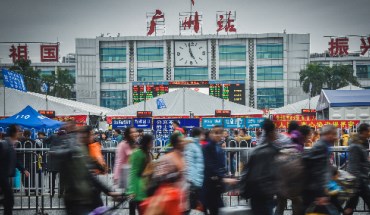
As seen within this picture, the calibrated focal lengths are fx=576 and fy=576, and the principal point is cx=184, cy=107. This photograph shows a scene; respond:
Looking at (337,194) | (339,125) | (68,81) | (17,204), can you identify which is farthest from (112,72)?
(337,194)

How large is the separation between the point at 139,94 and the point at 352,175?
43.7m

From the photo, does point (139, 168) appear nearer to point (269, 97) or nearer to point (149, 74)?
point (149, 74)

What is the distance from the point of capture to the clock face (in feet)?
256

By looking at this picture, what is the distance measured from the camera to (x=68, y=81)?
277 feet

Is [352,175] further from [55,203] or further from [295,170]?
[55,203]

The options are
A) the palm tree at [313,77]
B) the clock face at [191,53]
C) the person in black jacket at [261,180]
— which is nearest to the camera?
the person in black jacket at [261,180]

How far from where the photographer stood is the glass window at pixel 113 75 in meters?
79.3

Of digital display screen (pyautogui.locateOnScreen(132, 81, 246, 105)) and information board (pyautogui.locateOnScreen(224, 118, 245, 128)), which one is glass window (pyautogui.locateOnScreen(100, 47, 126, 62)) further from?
information board (pyautogui.locateOnScreen(224, 118, 245, 128))

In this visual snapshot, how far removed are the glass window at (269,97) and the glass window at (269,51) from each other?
4.56m

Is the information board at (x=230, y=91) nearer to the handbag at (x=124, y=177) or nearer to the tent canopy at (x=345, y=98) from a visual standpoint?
the tent canopy at (x=345, y=98)

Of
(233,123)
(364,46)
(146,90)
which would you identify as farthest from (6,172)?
(364,46)

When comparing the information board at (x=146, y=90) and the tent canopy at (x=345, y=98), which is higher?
the information board at (x=146, y=90)

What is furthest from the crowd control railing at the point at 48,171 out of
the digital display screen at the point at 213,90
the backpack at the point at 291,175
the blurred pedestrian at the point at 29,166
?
the digital display screen at the point at 213,90

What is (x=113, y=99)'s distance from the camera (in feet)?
263
